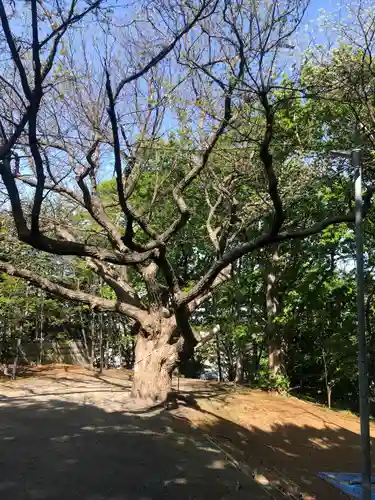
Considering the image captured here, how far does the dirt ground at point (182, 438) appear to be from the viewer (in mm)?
5867

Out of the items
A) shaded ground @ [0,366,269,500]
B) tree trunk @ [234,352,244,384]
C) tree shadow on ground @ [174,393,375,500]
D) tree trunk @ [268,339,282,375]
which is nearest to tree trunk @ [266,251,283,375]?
tree trunk @ [268,339,282,375]

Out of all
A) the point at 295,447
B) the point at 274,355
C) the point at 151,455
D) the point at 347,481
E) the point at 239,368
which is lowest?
the point at 347,481

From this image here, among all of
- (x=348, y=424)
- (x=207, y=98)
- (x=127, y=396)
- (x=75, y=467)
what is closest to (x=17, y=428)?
(x=75, y=467)

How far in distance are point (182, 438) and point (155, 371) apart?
3453mm

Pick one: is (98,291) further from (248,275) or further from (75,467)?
(75,467)

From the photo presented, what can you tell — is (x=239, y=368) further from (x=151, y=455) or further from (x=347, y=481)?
(x=151, y=455)

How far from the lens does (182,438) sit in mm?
8445

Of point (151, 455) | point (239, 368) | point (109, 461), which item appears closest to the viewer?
point (109, 461)

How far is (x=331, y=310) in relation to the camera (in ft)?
59.9

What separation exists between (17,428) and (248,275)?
39.4 ft

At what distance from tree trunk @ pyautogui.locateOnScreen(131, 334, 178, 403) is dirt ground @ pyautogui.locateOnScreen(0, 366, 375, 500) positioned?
18.7 inches

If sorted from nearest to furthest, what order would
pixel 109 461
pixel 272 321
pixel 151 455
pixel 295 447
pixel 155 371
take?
→ pixel 109 461
pixel 151 455
pixel 295 447
pixel 155 371
pixel 272 321

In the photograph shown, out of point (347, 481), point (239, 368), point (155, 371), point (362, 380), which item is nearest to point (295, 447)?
point (347, 481)

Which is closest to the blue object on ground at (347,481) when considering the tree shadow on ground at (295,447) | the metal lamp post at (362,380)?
the tree shadow on ground at (295,447)
